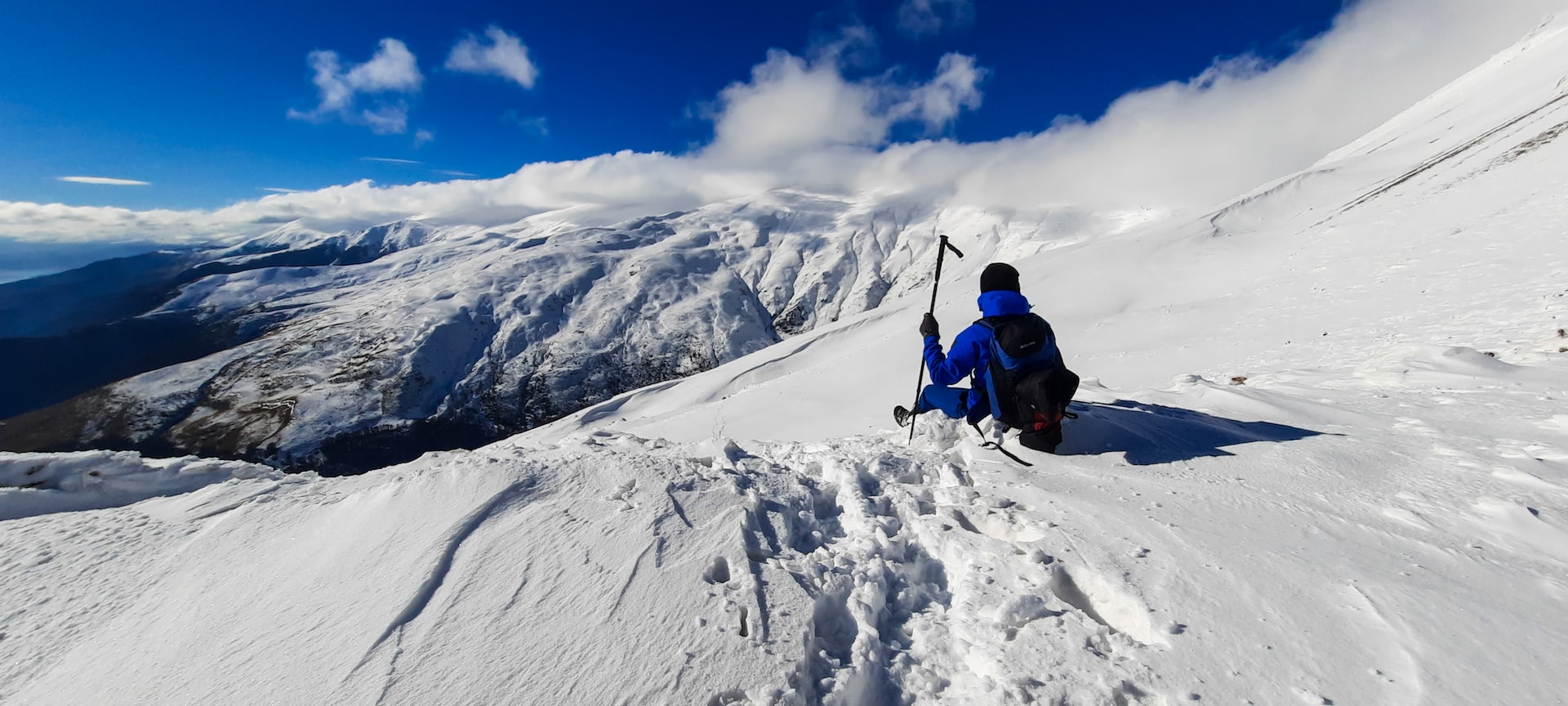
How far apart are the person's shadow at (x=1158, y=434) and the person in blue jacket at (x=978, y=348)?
3.67ft

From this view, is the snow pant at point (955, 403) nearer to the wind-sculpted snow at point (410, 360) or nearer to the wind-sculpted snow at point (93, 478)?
the wind-sculpted snow at point (93, 478)

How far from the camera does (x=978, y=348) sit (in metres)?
6.60

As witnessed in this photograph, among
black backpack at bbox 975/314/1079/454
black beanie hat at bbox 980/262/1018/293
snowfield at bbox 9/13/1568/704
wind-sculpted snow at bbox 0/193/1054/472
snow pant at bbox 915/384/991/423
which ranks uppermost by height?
black beanie hat at bbox 980/262/1018/293

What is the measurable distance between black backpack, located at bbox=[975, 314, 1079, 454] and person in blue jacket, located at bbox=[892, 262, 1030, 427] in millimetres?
120

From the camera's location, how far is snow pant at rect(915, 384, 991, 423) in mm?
7105

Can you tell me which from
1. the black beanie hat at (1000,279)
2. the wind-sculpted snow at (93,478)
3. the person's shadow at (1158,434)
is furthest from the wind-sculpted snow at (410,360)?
the person's shadow at (1158,434)

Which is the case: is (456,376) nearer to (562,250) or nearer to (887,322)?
(562,250)

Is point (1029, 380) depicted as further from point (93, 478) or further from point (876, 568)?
point (93, 478)

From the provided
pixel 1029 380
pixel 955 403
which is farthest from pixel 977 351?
pixel 955 403

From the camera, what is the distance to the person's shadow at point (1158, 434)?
6203mm

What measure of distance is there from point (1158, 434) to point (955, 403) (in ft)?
7.45

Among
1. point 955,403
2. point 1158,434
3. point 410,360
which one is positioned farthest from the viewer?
point 410,360

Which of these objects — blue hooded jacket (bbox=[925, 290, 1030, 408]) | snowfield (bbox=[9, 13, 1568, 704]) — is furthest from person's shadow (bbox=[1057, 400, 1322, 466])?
blue hooded jacket (bbox=[925, 290, 1030, 408])

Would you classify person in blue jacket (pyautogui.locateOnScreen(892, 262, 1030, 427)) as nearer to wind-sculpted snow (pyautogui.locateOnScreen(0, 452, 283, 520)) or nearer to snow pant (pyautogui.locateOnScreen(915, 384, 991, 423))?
snow pant (pyautogui.locateOnScreen(915, 384, 991, 423))
